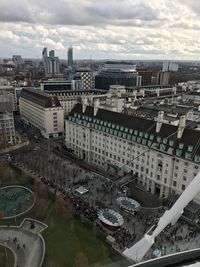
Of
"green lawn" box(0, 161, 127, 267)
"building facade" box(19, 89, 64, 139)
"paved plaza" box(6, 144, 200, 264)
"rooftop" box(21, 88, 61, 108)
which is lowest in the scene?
"paved plaza" box(6, 144, 200, 264)

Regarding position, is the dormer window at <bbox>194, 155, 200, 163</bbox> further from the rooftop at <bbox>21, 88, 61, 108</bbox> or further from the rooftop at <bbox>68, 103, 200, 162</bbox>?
the rooftop at <bbox>21, 88, 61, 108</bbox>

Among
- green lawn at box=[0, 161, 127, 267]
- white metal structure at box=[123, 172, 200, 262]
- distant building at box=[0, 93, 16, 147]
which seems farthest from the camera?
distant building at box=[0, 93, 16, 147]

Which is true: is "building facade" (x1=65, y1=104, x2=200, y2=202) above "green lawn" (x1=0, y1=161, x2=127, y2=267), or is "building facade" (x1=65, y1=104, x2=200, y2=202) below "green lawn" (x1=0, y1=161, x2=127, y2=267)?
above

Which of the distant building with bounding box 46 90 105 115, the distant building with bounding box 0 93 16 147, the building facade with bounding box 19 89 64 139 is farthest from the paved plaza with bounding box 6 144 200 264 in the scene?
the distant building with bounding box 46 90 105 115

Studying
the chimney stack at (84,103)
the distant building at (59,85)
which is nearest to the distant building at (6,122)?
the chimney stack at (84,103)

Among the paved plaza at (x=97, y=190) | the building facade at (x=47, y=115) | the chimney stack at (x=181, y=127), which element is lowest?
the paved plaza at (x=97, y=190)

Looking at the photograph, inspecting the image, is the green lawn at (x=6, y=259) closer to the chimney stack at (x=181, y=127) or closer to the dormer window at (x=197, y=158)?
the dormer window at (x=197, y=158)

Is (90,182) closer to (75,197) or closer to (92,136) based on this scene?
(75,197)

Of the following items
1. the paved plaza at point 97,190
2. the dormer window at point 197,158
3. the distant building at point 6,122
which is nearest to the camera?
the paved plaza at point 97,190
